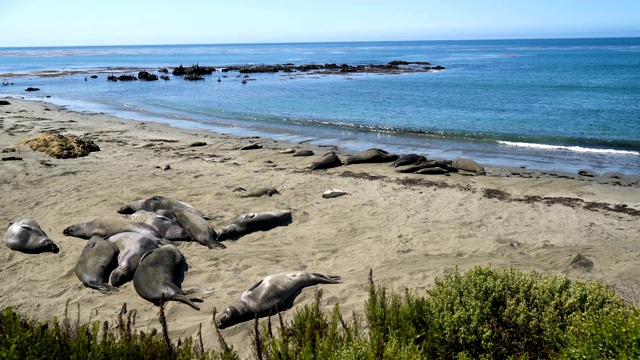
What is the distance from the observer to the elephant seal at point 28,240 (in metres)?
8.05

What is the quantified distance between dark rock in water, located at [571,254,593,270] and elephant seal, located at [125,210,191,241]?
6244 millimetres

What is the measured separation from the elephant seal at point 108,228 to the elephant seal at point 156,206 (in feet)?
3.33

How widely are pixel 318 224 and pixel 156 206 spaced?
319 cm

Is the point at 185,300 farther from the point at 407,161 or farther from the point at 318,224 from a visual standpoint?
the point at 407,161

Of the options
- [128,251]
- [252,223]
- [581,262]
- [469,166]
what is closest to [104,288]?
[128,251]

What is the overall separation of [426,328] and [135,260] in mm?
4489

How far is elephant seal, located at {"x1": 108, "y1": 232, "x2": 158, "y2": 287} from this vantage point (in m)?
7.00

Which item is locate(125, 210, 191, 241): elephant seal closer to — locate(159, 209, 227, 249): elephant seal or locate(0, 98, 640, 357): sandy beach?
locate(159, 209, 227, 249): elephant seal

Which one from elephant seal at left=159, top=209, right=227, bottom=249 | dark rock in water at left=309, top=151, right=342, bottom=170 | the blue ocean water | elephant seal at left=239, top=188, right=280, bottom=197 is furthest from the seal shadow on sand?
the blue ocean water

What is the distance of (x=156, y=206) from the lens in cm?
959

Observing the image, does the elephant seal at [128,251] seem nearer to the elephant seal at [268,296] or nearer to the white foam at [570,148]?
the elephant seal at [268,296]

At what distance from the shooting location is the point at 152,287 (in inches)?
258

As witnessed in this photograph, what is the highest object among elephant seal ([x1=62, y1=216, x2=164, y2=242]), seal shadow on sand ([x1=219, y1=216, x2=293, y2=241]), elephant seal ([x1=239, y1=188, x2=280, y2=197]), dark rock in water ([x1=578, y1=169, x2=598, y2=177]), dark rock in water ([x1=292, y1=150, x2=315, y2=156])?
elephant seal ([x1=62, y1=216, x2=164, y2=242])

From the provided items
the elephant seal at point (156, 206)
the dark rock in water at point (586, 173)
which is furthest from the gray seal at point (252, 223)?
the dark rock in water at point (586, 173)
